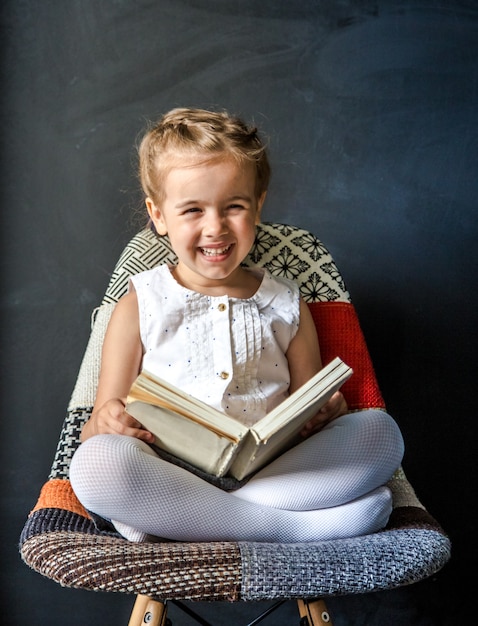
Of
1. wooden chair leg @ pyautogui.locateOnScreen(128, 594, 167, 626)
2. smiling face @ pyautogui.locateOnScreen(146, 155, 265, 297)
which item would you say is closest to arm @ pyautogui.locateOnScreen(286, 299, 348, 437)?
smiling face @ pyautogui.locateOnScreen(146, 155, 265, 297)

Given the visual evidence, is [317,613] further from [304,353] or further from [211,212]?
[211,212]

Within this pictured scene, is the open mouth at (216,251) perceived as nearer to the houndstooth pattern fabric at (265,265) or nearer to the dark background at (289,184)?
the houndstooth pattern fabric at (265,265)

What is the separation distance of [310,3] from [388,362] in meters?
0.70

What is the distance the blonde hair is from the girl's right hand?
333 millimetres

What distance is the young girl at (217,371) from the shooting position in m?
0.85

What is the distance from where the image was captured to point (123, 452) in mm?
849

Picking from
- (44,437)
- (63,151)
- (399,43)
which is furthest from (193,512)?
(399,43)

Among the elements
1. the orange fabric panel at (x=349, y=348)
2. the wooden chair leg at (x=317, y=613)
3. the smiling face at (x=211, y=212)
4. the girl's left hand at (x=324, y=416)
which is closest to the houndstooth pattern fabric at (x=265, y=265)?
the orange fabric panel at (x=349, y=348)

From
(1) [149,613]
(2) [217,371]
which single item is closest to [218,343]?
(2) [217,371]

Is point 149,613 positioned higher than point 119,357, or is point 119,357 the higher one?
point 119,357

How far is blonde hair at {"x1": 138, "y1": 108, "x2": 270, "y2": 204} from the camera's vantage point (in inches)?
43.0

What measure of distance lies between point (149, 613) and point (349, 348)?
50 centimetres

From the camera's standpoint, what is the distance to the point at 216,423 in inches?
31.8

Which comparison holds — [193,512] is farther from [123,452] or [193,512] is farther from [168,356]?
[168,356]
